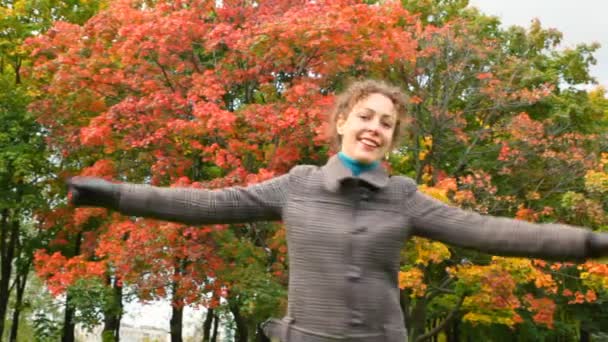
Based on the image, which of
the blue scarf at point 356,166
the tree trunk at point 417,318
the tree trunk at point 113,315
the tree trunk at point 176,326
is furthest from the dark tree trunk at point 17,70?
the blue scarf at point 356,166

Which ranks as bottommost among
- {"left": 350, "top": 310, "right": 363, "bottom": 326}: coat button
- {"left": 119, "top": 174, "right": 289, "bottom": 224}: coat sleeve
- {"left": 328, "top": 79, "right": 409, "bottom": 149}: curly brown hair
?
{"left": 350, "top": 310, "right": 363, "bottom": 326}: coat button

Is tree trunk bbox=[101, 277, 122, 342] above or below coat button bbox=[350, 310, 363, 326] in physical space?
below

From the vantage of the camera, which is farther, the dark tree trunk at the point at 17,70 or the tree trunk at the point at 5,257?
the tree trunk at the point at 5,257

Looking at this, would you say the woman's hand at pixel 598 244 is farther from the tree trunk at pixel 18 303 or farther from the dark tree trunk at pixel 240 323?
the tree trunk at pixel 18 303

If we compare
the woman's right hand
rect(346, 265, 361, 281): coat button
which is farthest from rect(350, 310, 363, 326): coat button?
the woman's right hand

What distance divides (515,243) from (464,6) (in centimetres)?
1630

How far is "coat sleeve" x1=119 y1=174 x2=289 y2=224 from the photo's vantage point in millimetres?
2170

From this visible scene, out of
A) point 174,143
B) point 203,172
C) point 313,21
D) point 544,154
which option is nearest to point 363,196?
point 313,21

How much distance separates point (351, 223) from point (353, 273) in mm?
161

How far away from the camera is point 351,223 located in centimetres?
224

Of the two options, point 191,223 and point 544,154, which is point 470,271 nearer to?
point 544,154

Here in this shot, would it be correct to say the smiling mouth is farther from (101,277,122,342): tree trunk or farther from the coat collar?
(101,277,122,342): tree trunk

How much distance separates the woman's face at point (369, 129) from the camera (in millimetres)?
2344

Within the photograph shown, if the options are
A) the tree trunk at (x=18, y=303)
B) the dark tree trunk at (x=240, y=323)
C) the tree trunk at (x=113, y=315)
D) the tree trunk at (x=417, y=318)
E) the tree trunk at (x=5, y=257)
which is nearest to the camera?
the dark tree trunk at (x=240, y=323)
